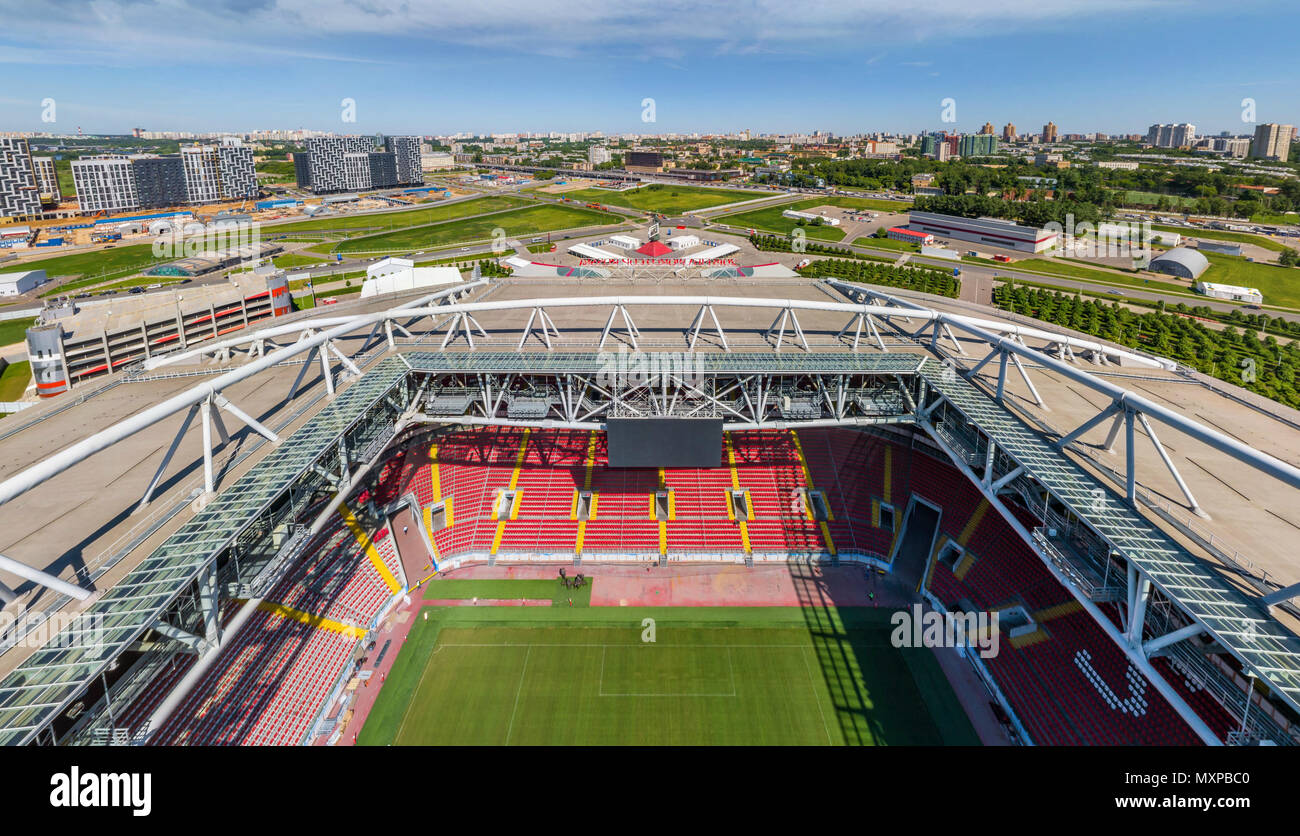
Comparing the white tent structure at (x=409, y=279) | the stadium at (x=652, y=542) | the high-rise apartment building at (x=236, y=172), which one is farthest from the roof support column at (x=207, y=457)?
the high-rise apartment building at (x=236, y=172)

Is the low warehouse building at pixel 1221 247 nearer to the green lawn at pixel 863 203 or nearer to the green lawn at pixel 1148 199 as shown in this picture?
the green lawn at pixel 1148 199

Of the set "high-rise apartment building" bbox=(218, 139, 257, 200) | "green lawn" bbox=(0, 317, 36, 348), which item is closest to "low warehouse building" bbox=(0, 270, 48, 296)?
"green lawn" bbox=(0, 317, 36, 348)

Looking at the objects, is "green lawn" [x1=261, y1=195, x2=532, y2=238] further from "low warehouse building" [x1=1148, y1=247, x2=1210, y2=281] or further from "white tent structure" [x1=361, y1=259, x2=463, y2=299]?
"low warehouse building" [x1=1148, y1=247, x2=1210, y2=281]

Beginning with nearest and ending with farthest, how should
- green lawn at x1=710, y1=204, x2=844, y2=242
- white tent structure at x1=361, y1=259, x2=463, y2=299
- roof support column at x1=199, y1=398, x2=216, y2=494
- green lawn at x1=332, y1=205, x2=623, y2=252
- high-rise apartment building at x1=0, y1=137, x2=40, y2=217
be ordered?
roof support column at x1=199, y1=398, x2=216, y2=494 → white tent structure at x1=361, y1=259, x2=463, y2=299 → green lawn at x1=332, y1=205, x2=623, y2=252 → green lawn at x1=710, y1=204, x2=844, y2=242 → high-rise apartment building at x1=0, y1=137, x2=40, y2=217

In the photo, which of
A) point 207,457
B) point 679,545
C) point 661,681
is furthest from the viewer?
point 679,545

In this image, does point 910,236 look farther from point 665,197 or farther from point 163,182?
point 163,182

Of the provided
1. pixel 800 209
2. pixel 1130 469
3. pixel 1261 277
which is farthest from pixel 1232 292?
pixel 1130 469
